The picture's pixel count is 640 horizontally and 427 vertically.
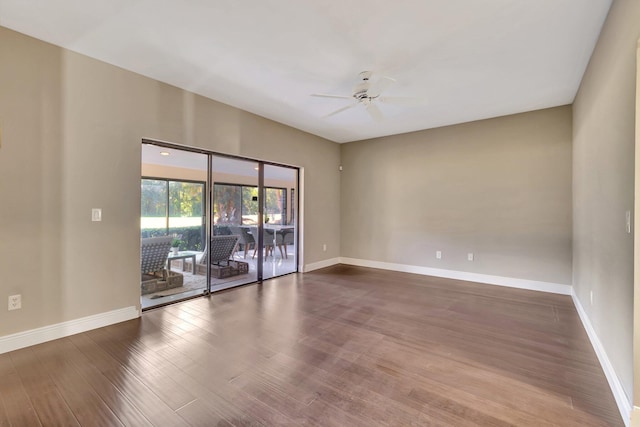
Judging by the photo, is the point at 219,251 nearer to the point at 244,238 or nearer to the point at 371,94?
the point at 244,238

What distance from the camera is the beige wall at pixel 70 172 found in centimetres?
246

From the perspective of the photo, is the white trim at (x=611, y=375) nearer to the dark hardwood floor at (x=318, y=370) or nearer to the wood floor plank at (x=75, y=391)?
the dark hardwood floor at (x=318, y=370)

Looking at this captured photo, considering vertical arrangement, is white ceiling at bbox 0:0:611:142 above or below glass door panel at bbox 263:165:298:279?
above

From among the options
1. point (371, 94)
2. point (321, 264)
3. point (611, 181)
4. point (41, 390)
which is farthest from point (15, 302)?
point (611, 181)

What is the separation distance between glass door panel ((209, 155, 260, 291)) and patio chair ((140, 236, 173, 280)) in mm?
609

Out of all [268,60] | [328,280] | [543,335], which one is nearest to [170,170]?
[268,60]

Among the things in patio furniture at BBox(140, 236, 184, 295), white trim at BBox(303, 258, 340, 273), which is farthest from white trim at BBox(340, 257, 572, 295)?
patio furniture at BBox(140, 236, 184, 295)

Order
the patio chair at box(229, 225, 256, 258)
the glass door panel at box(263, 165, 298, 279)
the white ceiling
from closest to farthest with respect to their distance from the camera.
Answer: the white ceiling < the patio chair at box(229, 225, 256, 258) < the glass door panel at box(263, 165, 298, 279)

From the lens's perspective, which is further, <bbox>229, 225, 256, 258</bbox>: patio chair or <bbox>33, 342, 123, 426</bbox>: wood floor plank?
<bbox>229, 225, 256, 258</bbox>: patio chair

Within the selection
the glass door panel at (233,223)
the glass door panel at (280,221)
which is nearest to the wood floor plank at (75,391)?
the glass door panel at (233,223)

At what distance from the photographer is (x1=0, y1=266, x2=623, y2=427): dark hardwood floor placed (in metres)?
1.72

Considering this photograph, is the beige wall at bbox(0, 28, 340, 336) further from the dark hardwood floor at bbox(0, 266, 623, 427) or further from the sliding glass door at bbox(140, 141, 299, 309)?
the dark hardwood floor at bbox(0, 266, 623, 427)

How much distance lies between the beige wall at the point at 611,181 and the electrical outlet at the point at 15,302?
4521 millimetres

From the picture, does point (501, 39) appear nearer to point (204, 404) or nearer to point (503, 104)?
point (503, 104)
